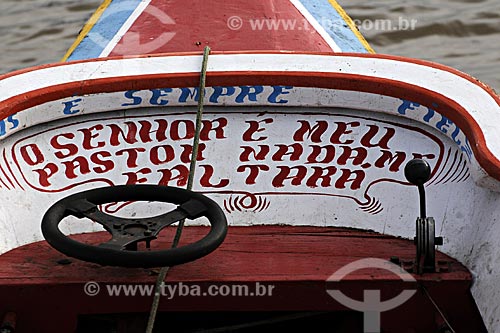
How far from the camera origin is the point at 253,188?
2797 mm

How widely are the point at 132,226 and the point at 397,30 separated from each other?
4.55m

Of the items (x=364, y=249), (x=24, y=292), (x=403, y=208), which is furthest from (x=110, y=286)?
(x=403, y=208)

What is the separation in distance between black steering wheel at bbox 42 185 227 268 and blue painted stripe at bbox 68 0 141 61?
4.18 ft

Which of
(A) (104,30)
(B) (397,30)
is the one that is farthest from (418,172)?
(B) (397,30)

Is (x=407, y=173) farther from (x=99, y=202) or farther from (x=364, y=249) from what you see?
(x=99, y=202)

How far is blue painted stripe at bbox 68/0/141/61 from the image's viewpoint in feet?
12.0

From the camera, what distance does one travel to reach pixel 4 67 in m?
6.40

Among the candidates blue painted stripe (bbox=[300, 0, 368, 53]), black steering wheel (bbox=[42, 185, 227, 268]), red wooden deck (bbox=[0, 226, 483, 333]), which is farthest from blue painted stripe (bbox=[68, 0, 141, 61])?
red wooden deck (bbox=[0, 226, 483, 333])

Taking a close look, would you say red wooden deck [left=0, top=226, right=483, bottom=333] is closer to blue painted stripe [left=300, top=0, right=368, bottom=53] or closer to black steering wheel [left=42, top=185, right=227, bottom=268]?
black steering wheel [left=42, top=185, right=227, bottom=268]

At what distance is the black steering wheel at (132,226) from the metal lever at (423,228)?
46 cm

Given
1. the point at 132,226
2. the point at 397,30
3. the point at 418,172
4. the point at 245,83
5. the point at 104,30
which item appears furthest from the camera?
the point at 397,30

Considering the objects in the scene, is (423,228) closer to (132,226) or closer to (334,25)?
(132,226)

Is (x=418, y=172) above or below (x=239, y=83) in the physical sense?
below

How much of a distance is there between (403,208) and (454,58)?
3852 mm
